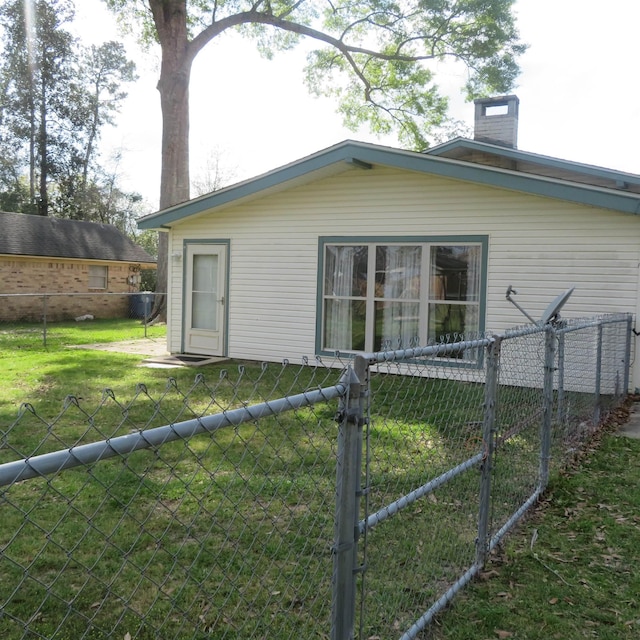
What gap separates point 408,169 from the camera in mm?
9492

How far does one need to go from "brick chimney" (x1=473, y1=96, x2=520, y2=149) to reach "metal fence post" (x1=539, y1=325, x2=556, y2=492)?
8698 mm

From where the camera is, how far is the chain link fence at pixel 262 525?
2.24 m

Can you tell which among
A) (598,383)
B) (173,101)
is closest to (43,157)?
(173,101)

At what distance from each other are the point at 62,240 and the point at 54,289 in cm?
220

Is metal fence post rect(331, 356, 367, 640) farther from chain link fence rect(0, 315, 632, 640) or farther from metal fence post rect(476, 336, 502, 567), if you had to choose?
metal fence post rect(476, 336, 502, 567)

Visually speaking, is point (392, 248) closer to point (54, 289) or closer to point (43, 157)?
point (54, 289)

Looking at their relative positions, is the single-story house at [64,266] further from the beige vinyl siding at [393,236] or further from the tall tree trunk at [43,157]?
the beige vinyl siding at [393,236]

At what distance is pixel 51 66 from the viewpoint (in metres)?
32.0

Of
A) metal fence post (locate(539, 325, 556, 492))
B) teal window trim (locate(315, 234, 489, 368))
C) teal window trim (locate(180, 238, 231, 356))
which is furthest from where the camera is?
teal window trim (locate(180, 238, 231, 356))

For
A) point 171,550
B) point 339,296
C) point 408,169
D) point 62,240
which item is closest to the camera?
point 171,550

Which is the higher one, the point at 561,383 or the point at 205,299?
the point at 205,299

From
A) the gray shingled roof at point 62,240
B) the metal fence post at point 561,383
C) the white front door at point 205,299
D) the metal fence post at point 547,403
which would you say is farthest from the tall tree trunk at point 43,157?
the metal fence post at point 547,403

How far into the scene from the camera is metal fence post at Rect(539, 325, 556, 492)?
4.74 m

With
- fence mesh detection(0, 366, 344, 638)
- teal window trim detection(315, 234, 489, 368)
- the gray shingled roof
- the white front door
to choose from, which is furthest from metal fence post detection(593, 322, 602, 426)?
the gray shingled roof
